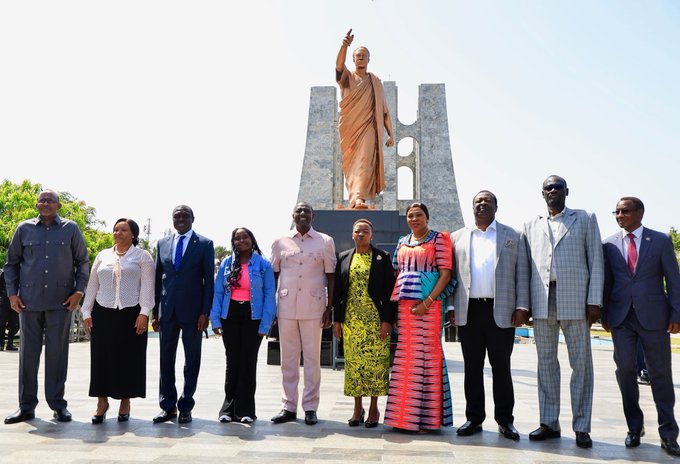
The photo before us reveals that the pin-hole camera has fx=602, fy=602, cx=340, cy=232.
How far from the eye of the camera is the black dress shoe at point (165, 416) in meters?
3.97

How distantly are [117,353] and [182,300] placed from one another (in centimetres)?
55

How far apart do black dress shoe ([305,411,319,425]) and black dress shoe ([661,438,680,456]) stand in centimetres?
207

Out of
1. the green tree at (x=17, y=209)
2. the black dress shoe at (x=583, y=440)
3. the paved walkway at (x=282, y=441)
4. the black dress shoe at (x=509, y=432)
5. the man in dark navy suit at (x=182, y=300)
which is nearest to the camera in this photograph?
the paved walkway at (x=282, y=441)

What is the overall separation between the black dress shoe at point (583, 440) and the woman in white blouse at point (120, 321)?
2.75 m

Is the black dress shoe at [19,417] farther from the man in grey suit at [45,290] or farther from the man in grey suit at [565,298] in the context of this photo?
the man in grey suit at [565,298]

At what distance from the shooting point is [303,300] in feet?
13.7

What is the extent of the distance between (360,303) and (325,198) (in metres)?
25.2

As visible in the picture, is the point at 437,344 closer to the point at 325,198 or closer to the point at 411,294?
the point at 411,294

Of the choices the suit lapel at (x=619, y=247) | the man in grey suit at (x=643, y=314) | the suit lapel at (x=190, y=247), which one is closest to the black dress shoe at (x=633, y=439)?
the man in grey suit at (x=643, y=314)

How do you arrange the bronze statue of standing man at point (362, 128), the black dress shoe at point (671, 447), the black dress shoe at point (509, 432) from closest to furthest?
1. the black dress shoe at point (671, 447)
2. the black dress shoe at point (509, 432)
3. the bronze statue of standing man at point (362, 128)

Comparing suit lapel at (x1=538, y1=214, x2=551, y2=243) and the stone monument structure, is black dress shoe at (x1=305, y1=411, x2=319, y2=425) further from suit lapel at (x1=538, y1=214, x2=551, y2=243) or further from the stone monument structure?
the stone monument structure

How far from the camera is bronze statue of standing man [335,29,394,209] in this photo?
7.49 meters

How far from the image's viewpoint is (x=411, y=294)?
3.85 meters

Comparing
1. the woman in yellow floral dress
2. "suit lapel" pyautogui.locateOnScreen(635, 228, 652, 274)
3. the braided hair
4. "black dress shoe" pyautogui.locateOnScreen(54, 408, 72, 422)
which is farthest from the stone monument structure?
"suit lapel" pyautogui.locateOnScreen(635, 228, 652, 274)
